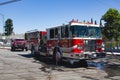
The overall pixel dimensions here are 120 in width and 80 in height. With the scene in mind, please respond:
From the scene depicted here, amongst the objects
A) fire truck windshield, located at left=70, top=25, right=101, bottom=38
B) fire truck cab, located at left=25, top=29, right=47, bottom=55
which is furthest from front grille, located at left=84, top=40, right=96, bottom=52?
fire truck cab, located at left=25, top=29, right=47, bottom=55

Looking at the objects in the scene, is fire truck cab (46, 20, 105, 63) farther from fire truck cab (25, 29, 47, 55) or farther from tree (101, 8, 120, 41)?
tree (101, 8, 120, 41)

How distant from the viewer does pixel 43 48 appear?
24719mm

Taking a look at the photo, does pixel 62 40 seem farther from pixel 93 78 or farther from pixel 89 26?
pixel 93 78

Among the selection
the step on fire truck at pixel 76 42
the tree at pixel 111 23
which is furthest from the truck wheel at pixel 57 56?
the tree at pixel 111 23

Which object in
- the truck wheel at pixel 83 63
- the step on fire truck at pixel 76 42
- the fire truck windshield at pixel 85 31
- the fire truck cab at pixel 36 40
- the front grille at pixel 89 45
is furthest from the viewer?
the fire truck cab at pixel 36 40

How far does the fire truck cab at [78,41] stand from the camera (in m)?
18.8

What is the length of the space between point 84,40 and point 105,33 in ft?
111

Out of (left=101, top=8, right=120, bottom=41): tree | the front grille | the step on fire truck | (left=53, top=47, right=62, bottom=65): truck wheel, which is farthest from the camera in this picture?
(left=101, top=8, right=120, bottom=41): tree

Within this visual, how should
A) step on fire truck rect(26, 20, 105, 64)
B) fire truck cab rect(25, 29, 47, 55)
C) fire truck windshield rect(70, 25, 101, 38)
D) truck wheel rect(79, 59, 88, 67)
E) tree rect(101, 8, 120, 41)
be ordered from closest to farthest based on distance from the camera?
step on fire truck rect(26, 20, 105, 64) → fire truck windshield rect(70, 25, 101, 38) → truck wheel rect(79, 59, 88, 67) → fire truck cab rect(25, 29, 47, 55) → tree rect(101, 8, 120, 41)

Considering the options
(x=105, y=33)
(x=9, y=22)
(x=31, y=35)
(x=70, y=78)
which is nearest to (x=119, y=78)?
(x=70, y=78)

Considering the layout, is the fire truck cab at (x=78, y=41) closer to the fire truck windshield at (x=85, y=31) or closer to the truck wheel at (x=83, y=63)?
the fire truck windshield at (x=85, y=31)

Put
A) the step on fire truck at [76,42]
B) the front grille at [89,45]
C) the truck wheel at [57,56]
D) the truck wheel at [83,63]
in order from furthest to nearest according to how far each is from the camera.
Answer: the truck wheel at [57,56], the truck wheel at [83,63], the front grille at [89,45], the step on fire truck at [76,42]

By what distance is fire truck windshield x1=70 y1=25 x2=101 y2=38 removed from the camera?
19.0 m

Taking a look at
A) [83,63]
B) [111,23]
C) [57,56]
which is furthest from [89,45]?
[111,23]
